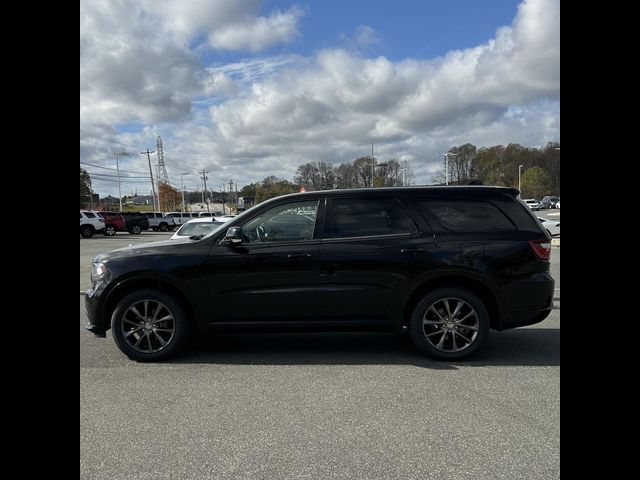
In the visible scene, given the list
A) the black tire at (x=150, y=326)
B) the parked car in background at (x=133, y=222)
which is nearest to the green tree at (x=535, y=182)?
the parked car in background at (x=133, y=222)

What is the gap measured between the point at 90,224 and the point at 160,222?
15.8m

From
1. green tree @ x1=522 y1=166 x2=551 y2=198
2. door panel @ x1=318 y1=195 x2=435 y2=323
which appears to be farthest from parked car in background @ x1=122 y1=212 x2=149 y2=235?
green tree @ x1=522 y1=166 x2=551 y2=198

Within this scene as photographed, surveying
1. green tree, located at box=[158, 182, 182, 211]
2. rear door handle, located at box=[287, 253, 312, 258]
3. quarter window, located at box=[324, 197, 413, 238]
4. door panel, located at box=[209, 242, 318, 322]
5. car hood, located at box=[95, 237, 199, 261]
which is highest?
green tree, located at box=[158, 182, 182, 211]

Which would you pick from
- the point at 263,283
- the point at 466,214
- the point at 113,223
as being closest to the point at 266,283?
the point at 263,283

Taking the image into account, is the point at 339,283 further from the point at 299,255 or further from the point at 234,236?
the point at 234,236

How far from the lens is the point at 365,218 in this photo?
5.29m

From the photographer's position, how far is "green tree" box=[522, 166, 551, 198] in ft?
294

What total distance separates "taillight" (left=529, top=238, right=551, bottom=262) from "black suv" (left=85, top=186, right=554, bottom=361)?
11 millimetres

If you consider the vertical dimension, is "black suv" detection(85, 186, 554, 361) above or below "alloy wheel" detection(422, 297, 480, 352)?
above

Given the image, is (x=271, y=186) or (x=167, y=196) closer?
(x=167, y=196)

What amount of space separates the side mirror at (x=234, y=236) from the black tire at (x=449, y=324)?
2.01m

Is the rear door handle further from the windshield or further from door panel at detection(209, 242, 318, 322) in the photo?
the windshield
